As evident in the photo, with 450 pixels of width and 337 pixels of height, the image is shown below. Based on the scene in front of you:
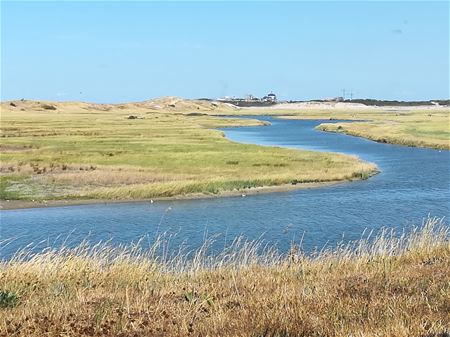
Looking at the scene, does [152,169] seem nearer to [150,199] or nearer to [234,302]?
[150,199]

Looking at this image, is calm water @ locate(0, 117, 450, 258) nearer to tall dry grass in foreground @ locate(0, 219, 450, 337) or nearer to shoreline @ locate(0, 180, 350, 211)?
shoreline @ locate(0, 180, 350, 211)

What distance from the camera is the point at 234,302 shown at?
6895mm

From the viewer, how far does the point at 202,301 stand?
6.81 metres

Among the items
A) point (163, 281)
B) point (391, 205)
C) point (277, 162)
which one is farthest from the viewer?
point (277, 162)

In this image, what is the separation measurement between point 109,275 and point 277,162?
127ft

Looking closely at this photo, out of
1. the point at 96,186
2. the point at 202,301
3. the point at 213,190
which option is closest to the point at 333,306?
the point at 202,301

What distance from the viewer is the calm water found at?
958 inches

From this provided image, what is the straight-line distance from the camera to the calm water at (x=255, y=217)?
2433 cm

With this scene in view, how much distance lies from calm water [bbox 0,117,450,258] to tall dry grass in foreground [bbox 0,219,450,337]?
37.3 ft

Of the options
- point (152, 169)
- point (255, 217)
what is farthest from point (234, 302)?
point (152, 169)

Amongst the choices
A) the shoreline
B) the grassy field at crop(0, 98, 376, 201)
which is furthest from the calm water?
the grassy field at crop(0, 98, 376, 201)

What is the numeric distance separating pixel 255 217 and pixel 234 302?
21733 mm

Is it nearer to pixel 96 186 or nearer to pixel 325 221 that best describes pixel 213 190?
pixel 96 186

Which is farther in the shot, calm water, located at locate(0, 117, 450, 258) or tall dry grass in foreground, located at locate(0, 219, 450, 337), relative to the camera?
calm water, located at locate(0, 117, 450, 258)
